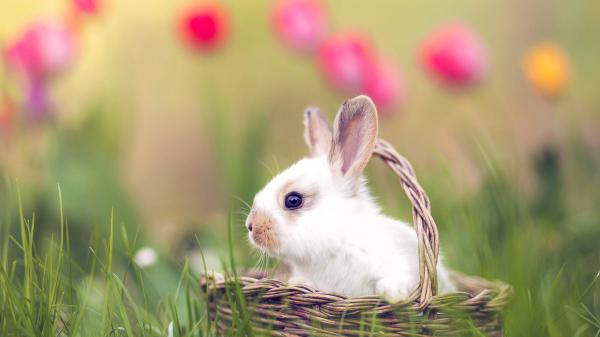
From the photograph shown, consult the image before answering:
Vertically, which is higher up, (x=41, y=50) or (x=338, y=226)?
(x=41, y=50)

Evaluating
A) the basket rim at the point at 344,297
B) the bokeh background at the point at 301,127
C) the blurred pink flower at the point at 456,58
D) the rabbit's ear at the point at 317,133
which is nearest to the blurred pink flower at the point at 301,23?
the bokeh background at the point at 301,127

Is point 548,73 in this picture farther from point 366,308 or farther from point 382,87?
point 366,308

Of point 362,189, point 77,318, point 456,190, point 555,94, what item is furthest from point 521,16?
point 77,318

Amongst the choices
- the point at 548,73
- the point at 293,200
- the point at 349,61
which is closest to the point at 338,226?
the point at 293,200

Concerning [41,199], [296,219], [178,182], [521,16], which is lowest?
[178,182]

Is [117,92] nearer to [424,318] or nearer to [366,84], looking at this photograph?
[366,84]

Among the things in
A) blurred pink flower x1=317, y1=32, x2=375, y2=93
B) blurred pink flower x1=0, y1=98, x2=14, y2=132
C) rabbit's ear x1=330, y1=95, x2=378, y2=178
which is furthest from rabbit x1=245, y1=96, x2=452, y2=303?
blurred pink flower x1=0, y1=98, x2=14, y2=132
